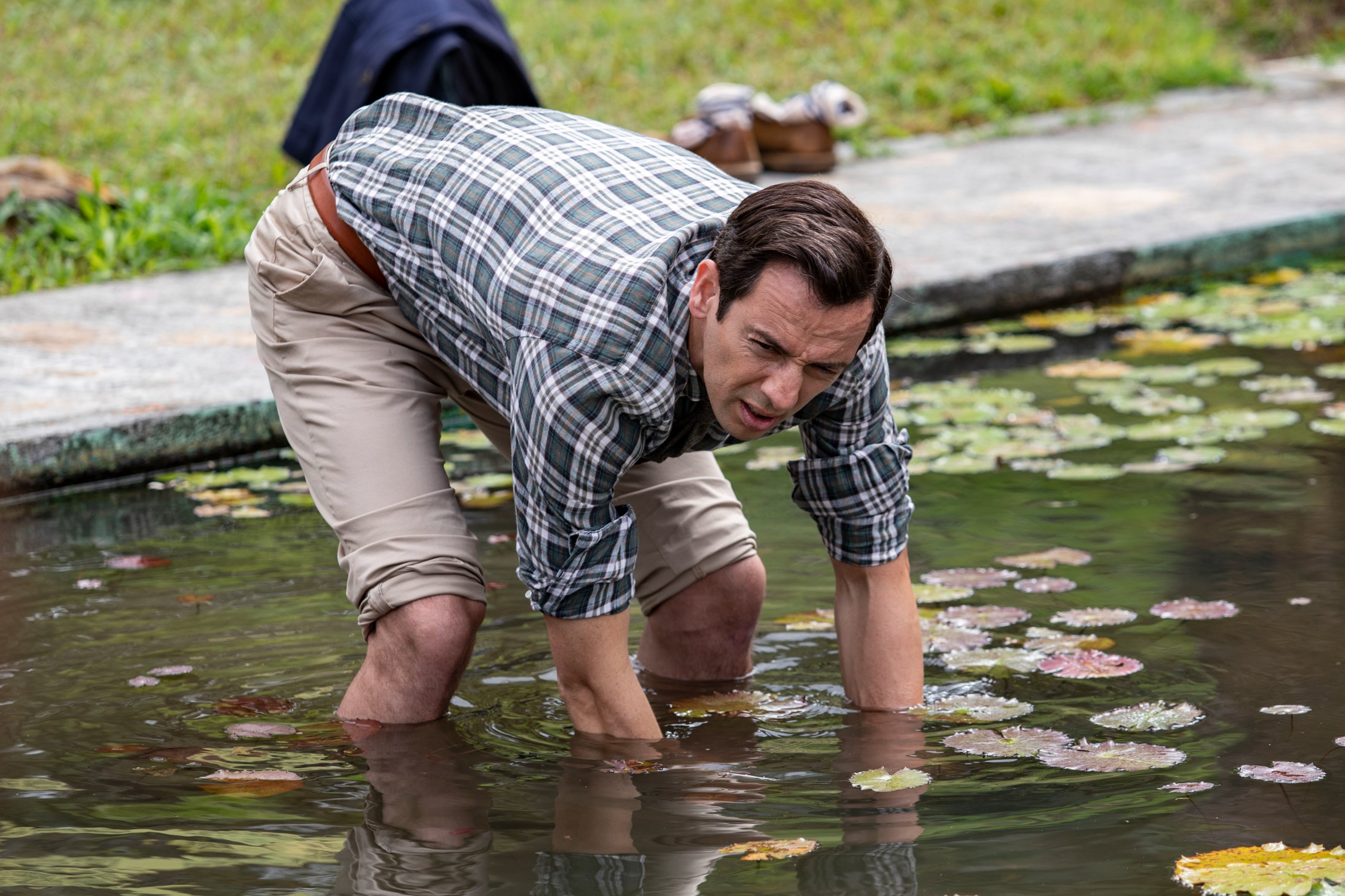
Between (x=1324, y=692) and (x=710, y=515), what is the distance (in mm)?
1107

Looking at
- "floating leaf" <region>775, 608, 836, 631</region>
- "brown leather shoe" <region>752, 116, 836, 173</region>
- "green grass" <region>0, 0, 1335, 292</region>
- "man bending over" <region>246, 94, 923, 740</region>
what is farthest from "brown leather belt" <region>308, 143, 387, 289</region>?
"brown leather shoe" <region>752, 116, 836, 173</region>

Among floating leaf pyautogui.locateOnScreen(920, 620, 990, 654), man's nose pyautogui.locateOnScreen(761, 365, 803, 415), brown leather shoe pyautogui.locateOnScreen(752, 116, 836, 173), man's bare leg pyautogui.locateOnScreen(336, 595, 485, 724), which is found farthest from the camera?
brown leather shoe pyautogui.locateOnScreen(752, 116, 836, 173)

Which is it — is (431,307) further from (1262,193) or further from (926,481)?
(1262,193)

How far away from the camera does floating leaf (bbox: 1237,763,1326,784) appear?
243 centimetres

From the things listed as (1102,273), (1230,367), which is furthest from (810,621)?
(1102,273)

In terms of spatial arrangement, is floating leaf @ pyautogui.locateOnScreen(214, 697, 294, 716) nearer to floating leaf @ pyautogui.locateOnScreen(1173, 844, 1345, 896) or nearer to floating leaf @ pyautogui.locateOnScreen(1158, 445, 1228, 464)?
floating leaf @ pyautogui.locateOnScreen(1173, 844, 1345, 896)

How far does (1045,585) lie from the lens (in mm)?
3377

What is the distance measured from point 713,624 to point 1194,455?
1669mm

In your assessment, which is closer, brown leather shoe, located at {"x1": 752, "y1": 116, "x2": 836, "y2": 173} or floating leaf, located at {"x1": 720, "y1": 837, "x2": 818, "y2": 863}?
floating leaf, located at {"x1": 720, "y1": 837, "x2": 818, "y2": 863}

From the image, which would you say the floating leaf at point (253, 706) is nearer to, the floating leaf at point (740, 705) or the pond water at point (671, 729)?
the pond water at point (671, 729)

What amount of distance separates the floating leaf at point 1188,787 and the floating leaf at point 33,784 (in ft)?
5.59

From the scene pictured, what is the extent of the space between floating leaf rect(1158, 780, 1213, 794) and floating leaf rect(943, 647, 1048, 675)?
1.78ft

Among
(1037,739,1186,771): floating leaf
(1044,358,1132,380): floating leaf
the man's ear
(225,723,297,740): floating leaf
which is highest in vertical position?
the man's ear

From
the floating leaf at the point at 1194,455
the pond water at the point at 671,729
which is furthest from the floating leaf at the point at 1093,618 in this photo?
the floating leaf at the point at 1194,455
